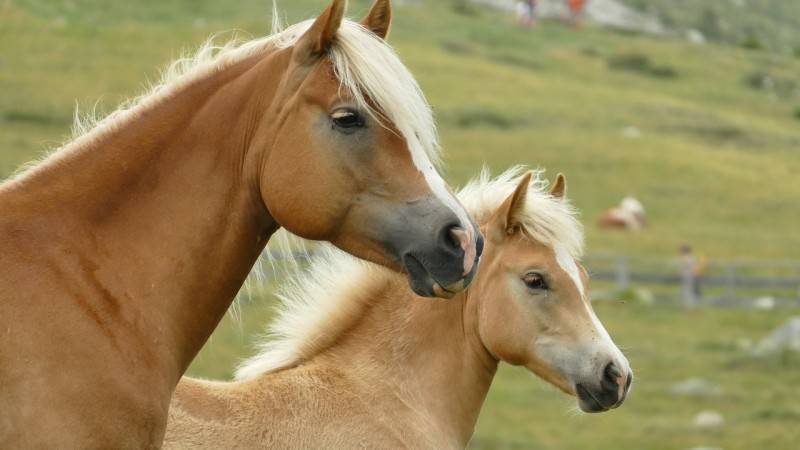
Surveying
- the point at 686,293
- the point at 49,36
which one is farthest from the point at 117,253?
the point at 49,36

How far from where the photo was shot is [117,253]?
4.66 meters

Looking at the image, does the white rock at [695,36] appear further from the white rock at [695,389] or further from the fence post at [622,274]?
the white rock at [695,389]

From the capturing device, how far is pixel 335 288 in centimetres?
827

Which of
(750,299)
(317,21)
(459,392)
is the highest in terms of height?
(317,21)

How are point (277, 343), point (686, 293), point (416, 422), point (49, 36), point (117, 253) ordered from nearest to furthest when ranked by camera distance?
point (117, 253)
point (416, 422)
point (277, 343)
point (686, 293)
point (49, 36)

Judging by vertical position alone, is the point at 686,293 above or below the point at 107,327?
below

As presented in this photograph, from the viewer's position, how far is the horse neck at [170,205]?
15.2 ft

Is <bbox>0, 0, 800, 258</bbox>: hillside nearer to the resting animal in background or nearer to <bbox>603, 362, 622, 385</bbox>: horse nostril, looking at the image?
the resting animal in background

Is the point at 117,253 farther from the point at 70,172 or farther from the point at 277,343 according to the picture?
the point at 277,343

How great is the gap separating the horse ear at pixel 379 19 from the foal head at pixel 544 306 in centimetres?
312

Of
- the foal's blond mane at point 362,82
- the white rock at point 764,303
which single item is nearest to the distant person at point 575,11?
the white rock at point 764,303

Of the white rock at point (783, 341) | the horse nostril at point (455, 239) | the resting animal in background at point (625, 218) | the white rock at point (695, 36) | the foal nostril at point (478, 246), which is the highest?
the horse nostril at point (455, 239)

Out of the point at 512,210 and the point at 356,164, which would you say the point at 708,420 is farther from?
the point at 356,164

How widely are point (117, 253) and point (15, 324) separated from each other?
0.50 m
